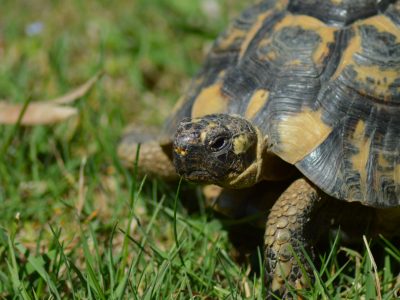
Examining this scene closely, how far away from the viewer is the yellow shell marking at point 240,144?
273 cm

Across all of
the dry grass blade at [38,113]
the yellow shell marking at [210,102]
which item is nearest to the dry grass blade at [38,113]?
the dry grass blade at [38,113]

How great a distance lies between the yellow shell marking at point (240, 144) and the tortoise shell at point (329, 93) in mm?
144

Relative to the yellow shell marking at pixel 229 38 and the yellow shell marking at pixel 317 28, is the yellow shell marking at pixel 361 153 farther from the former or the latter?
the yellow shell marking at pixel 229 38

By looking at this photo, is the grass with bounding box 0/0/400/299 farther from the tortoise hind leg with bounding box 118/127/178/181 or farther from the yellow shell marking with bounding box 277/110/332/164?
the yellow shell marking with bounding box 277/110/332/164

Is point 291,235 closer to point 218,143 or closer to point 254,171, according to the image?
point 254,171

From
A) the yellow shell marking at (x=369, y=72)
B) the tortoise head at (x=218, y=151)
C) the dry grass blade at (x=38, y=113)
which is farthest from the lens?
the dry grass blade at (x=38, y=113)

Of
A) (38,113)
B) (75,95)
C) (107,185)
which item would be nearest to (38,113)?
(38,113)

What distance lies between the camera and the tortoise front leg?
8.76ft

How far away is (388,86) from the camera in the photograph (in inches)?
115

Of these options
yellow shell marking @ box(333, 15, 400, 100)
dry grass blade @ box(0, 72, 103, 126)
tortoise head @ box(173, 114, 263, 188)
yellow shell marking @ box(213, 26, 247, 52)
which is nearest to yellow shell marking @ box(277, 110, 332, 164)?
tortoise head @ box(173, 114, 263, 188)

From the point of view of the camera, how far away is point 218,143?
269 centimetres

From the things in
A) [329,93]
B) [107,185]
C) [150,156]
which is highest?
[329,93]

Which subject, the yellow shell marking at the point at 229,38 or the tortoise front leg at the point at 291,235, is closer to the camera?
the tortoise front leg at the point at 291,235

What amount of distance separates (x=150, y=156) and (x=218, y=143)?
103 centimetres
